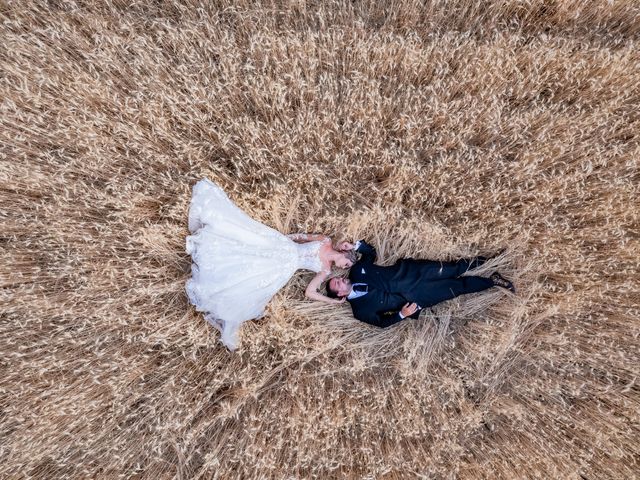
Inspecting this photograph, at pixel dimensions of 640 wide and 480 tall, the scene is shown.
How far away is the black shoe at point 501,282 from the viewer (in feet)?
8.02

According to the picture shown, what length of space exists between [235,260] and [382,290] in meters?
0.85

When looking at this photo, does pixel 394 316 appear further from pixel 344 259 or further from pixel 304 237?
pixel 304 237

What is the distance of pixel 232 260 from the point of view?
91.5 inches

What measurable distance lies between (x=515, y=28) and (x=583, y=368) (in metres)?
2.04

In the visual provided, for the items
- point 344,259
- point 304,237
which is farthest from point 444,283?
point 304,237

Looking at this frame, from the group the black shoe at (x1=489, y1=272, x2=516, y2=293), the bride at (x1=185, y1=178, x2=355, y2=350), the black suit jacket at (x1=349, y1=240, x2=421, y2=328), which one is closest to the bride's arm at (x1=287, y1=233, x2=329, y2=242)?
the bride at (x1=185, y1=178, x2=355, y2=350)

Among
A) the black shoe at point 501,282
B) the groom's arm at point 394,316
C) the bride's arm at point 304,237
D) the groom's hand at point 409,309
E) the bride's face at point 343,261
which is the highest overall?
the bride's arm at point 304,237

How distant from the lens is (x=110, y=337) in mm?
2416

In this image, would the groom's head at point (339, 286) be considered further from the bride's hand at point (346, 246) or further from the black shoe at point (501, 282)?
the black shoe at point (501, 282)

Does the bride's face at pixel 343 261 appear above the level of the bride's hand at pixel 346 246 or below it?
below

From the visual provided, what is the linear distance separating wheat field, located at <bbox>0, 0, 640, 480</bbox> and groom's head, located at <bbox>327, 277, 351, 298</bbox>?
254mm

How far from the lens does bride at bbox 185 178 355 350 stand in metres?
2.30

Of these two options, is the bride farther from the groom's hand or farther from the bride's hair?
the groom's hand

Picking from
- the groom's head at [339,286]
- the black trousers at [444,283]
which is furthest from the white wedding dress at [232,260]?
the black trousers at [444,283]
